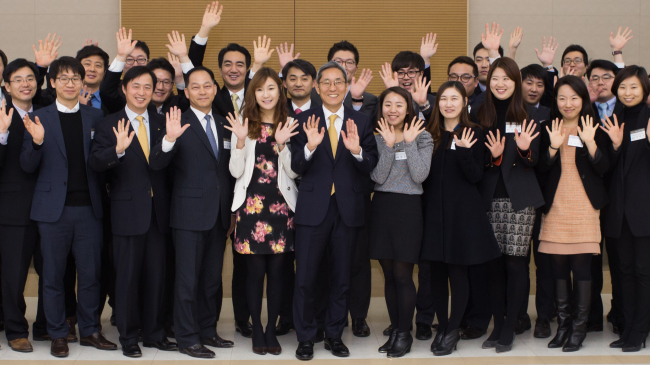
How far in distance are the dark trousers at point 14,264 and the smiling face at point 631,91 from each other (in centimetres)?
402

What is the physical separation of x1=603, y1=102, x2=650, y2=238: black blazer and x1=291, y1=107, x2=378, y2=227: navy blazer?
5.44 feet

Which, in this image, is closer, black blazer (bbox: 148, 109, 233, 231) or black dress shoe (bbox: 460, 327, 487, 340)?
black blazer (bbox: 148, 109, 233, 231)

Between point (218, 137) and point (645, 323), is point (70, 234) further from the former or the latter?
point (645, 323)

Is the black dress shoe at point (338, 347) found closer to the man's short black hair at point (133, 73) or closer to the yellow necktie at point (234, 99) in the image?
the yellow necktie at point (234, 99)

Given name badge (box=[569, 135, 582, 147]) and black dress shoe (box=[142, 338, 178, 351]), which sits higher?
name badge (box=[569, 135, 582, 147])

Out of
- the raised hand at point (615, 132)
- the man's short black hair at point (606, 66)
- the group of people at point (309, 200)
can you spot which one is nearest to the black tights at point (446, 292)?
the group of people at point (309, 200)

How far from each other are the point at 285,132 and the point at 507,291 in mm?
1805

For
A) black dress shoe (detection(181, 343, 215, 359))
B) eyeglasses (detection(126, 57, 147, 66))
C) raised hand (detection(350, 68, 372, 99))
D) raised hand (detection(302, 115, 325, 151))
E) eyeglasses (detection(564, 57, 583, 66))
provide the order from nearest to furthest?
1. raised hand (detection(302, 115, 325, 151))
2. black dress shoe (detection(181, 343, 215, 359))
3. raised hand (detection(350, 68, 372, 99))
4. eyeglasses (detection(126, 57, 147, 66))
5. eyeglasses (detection(564, 57, 583, 66))

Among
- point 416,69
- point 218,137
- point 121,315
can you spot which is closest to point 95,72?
point 218,137

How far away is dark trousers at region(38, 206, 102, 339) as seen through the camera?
3803 mm

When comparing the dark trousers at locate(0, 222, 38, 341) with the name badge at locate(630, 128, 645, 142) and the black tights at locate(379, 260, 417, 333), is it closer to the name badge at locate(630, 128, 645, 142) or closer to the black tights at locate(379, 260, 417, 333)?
the black tights at locate(379, 260, 417, 333)

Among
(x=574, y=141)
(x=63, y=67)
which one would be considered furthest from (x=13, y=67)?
(x=574, y=141)

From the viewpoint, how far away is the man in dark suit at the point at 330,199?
3719 mm

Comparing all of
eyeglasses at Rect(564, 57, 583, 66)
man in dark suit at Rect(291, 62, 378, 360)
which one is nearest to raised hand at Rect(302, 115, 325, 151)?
man in dark suit at Rect(291, 62, 378, 360)
